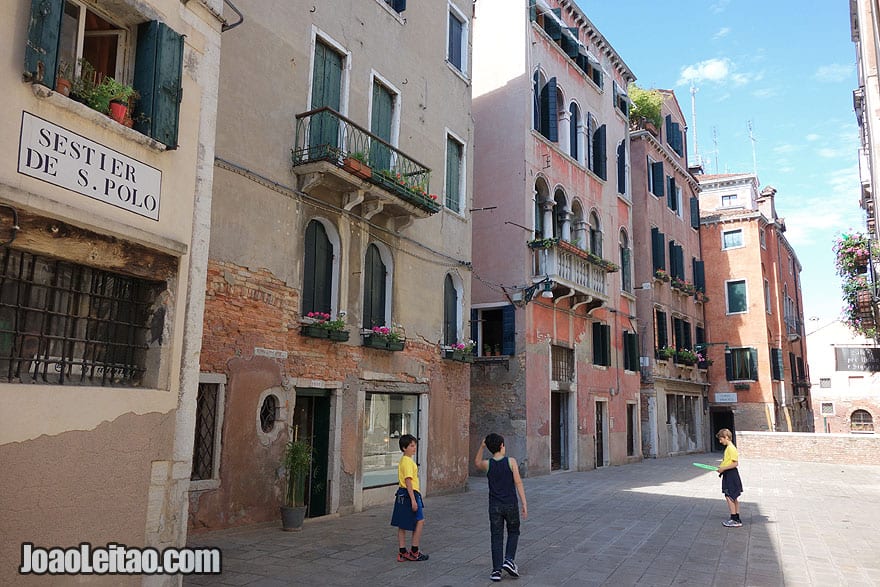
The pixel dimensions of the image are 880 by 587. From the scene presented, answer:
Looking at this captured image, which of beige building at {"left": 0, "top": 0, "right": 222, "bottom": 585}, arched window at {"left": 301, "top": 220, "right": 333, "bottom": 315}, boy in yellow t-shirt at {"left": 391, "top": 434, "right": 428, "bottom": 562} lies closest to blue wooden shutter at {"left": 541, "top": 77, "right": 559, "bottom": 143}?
arched window at {"left": 301, "top": 220, "right": 333, "bottom": 315}

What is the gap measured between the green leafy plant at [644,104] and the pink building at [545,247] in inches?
197

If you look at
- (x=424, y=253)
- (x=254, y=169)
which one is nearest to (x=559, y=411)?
(x=424, y=253)

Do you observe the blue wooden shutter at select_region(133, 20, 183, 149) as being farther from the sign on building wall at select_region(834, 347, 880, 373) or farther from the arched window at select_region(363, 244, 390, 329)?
the sign on building wall at select_region(834, 347, 880, 373)

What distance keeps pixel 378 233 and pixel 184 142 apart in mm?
5708

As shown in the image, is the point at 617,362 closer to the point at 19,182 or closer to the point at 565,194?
the point at 565,194

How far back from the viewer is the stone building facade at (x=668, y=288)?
83.8ft

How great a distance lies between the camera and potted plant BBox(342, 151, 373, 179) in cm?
1060

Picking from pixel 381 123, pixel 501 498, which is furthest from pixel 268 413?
pixel 381 123

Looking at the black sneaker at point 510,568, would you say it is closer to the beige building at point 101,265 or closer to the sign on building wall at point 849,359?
the beige building at point 101,265

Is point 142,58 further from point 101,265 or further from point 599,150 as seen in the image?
point 599,150

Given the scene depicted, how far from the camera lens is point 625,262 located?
24.1m

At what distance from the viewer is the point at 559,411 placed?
63.4ft

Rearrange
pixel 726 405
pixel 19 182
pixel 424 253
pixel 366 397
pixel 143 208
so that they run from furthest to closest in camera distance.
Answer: pixel 726 405, pixel 424 253, pixel 366 397, pixel 143 208, pixel 19 182

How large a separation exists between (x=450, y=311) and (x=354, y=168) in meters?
4.84
